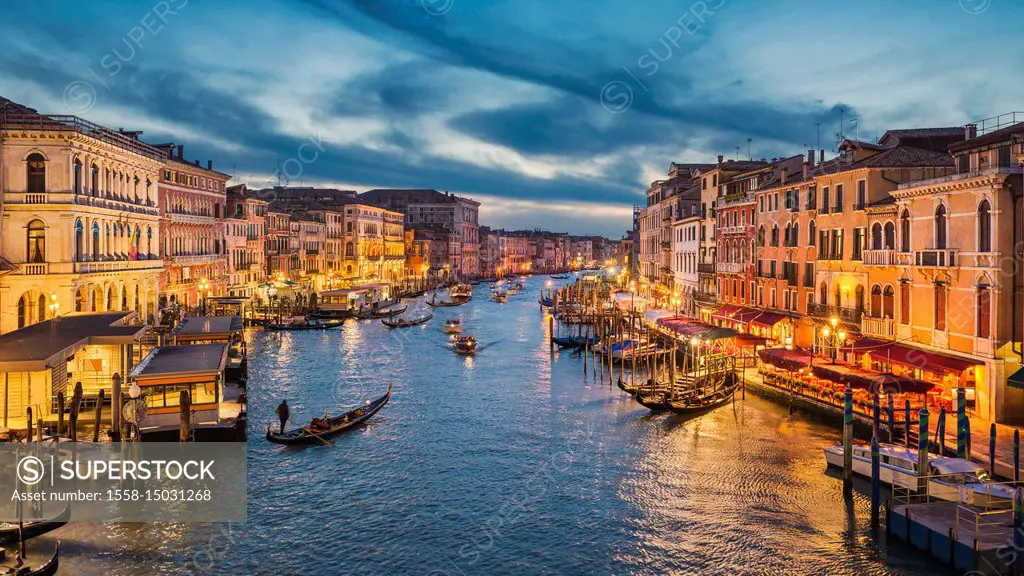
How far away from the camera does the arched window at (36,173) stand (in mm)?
25047

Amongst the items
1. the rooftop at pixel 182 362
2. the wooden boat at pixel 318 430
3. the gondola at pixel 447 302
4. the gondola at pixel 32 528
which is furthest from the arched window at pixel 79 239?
the gondola at pixel 447 302

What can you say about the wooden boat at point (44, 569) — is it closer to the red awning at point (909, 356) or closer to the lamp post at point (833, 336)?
the red awning at point (909, 356)

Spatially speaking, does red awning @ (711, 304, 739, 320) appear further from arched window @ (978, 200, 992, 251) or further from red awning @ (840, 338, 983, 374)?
arched window @ (978, 200, 992, 251)

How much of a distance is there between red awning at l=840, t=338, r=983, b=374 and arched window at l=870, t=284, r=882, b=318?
88cm

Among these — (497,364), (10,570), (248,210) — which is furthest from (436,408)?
(248,210)

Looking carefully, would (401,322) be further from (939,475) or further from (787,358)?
(939,475)

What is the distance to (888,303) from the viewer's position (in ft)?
80.6

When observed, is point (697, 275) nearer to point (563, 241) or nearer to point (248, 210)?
point (248, 210)

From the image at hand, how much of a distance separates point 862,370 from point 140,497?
64.5 feet

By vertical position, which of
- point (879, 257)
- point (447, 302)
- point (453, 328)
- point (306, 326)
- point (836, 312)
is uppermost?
point (879, 257)

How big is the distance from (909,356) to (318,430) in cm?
1671

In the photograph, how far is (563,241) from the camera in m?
199

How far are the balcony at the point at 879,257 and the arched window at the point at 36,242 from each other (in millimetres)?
26568

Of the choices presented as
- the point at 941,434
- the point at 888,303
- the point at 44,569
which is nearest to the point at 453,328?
the point at 888,303
